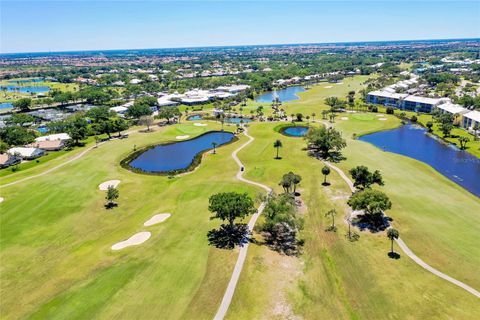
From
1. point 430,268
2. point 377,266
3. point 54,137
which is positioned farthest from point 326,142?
point 54,137

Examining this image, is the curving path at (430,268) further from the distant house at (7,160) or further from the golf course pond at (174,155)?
the distant house at (7,160)

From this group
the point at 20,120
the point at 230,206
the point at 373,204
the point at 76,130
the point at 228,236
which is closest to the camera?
the point at 230,206

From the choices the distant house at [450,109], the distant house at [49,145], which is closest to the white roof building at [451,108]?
the distant house at [450,109]

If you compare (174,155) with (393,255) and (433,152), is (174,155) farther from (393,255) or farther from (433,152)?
(433,152)

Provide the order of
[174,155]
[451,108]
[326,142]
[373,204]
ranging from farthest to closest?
[451,108]
[174,155]
[326,142]
[373,204]

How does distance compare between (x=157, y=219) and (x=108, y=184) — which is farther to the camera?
(x=108, y=184)

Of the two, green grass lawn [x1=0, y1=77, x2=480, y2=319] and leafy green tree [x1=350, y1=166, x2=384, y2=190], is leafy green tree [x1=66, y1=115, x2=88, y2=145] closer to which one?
green grass lawn [x1=0, y1=77, x2=480, y2=319]
